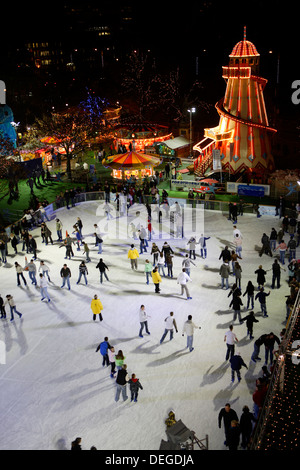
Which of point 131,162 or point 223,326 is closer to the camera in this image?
point 223,326

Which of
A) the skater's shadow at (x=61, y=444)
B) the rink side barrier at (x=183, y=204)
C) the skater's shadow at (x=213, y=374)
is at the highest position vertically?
the rink side barrier at (x=183, y=204)

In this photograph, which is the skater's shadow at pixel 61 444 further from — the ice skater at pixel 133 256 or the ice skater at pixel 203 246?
the ice skater at pixel 203 246

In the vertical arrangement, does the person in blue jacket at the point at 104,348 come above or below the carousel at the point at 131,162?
below

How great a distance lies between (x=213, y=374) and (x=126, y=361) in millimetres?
2381

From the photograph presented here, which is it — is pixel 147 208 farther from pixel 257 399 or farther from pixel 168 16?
pixel 168 16

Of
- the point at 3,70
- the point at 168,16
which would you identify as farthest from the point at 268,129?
the point at 168,16

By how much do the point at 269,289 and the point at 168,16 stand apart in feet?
212

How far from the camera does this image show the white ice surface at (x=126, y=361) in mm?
10125

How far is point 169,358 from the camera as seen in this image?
12.4 m

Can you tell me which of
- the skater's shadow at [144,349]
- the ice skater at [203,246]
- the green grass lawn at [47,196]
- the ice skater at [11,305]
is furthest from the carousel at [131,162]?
the skater's shadow at [144,349]

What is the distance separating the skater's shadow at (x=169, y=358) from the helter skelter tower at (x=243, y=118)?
18.6 metres

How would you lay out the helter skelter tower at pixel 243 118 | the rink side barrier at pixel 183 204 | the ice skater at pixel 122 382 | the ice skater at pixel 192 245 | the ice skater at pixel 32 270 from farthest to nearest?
the helter skelter tower at pixel 243 118 → the rink side barrier at pixel 183 204 → the ice skater at pixel 192 245 → the ice skater at pixel 32 270 → the ice skater at pixel 122 382

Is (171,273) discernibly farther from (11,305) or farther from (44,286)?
(11,305)

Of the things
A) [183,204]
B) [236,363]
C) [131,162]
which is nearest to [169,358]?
[236,363]
